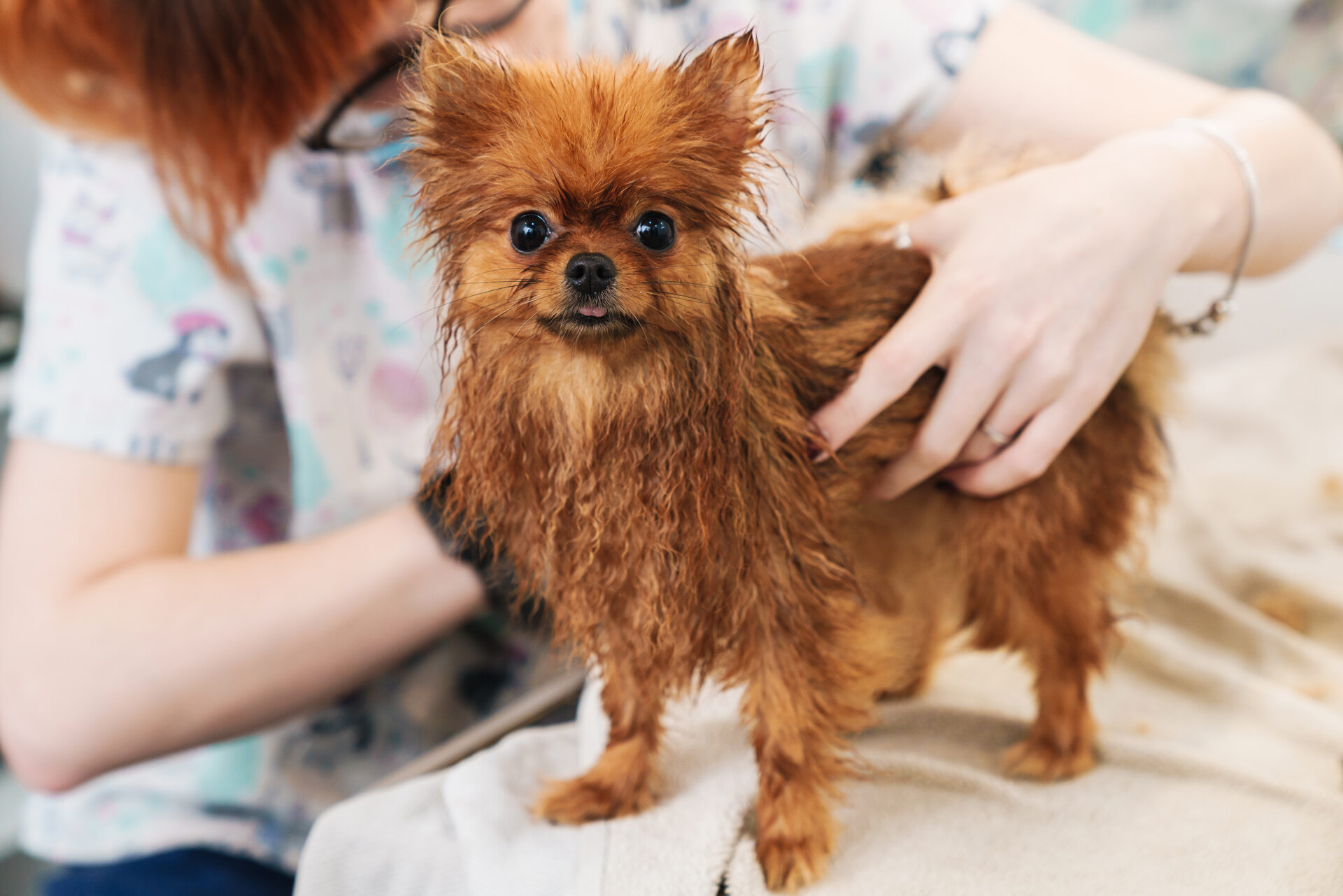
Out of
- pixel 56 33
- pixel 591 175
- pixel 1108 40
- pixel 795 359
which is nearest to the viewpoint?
pixel 591 175

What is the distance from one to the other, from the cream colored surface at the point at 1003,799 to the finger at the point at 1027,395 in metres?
0.38

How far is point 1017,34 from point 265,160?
3.61ft

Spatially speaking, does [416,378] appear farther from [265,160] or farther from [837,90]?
[837,90]

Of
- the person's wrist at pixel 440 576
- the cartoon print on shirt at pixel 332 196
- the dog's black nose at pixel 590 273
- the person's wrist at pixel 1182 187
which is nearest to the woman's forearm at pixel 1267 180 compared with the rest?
the person's wrist at pixel 1182 187

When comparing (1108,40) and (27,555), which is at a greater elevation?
(1108,40)

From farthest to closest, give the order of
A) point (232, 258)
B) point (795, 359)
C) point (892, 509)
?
point (232, 258), point (892, 509), point (795, 359)

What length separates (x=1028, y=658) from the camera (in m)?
0.98

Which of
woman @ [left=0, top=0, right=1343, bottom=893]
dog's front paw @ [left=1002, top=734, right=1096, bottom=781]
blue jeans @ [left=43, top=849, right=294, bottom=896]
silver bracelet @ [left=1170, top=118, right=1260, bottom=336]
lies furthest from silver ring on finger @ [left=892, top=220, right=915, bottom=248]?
blue jeans @ [left=43, top=849, right=294, bottom=896]

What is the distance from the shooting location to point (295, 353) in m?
1.26

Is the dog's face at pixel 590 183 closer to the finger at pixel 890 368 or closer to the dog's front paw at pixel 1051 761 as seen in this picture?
the finger at pixel 890 368

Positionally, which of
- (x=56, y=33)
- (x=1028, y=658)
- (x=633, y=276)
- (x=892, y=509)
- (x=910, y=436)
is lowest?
(x=1028, y=658)

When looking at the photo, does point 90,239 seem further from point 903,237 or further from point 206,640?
point 903,237

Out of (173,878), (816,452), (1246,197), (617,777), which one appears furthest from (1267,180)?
(173,878)

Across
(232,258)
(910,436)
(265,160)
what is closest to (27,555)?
(232,258)
